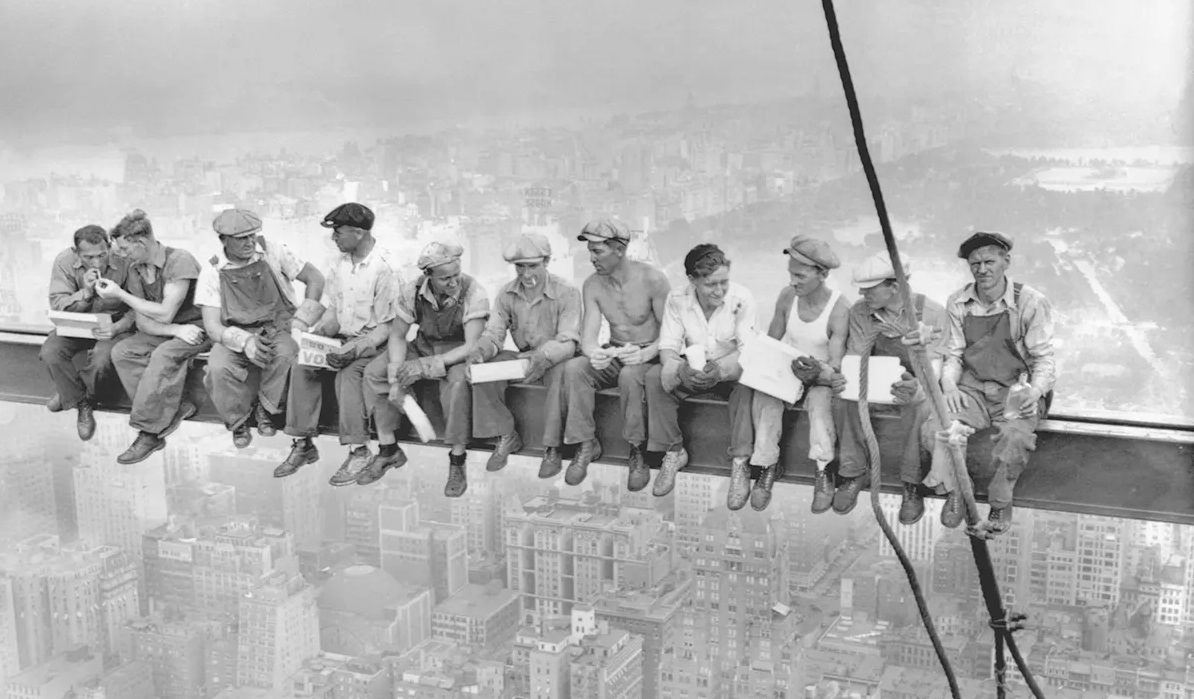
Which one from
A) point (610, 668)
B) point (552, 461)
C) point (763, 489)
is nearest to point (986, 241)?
point (763, 489)

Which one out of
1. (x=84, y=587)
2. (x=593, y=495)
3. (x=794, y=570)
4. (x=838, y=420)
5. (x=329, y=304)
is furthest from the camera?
(x=84, y=587)

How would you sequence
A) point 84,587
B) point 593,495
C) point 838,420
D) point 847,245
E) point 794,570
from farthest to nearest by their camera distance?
point 84,587 → point 593,495 → point 794,570 → point 847,245 → point 838,420

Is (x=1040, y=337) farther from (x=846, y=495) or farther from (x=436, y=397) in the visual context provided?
(x=436, y=397)

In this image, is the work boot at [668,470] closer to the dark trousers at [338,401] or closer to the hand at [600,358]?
the hand at [600,358]

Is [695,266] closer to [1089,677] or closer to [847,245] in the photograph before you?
[847,245]

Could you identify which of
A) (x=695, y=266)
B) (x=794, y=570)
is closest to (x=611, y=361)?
(x=695, y=266)

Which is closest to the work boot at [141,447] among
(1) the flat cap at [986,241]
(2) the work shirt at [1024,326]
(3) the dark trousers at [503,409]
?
(3) the dark trousers at [503,409]
